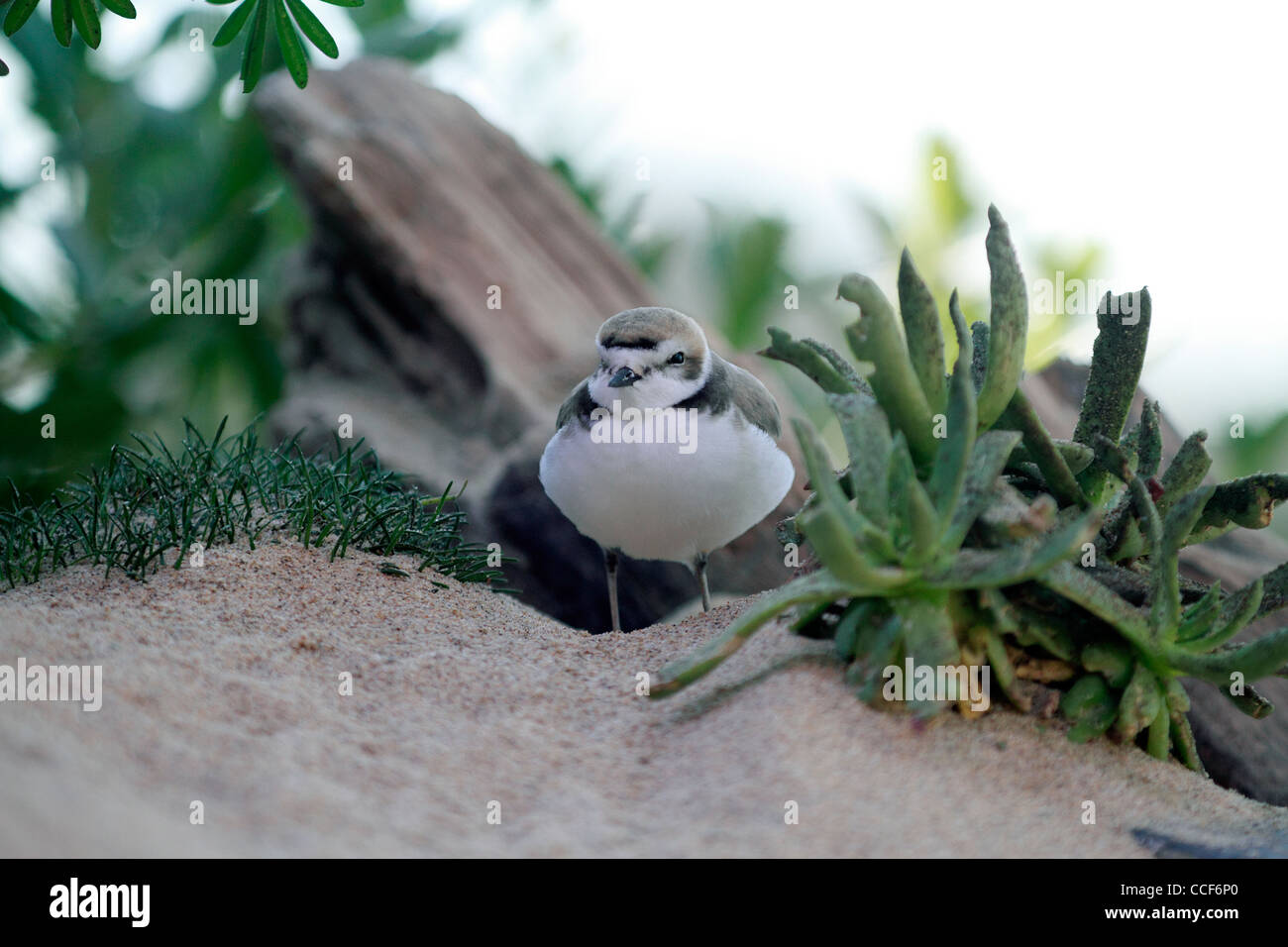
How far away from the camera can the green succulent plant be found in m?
2.56

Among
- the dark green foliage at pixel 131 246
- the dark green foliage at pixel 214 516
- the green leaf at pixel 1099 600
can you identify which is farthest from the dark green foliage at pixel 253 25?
the dark green foliage at pixel 131 246

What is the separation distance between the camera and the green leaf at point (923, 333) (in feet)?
9.77

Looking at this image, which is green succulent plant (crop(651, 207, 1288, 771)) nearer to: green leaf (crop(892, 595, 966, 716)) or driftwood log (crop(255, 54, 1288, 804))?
green leaf (crop(892, 595, 966, 716))

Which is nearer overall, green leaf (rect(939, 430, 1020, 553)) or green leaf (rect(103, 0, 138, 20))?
green leaf (rect(939, 430, 1020, 553))

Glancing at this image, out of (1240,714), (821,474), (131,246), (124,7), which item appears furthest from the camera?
(131,246)

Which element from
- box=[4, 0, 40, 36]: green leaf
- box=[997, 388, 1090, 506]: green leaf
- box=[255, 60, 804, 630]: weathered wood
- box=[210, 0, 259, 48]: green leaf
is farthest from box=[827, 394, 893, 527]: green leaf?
box=[255, 60, 804, 630]: weathered wood

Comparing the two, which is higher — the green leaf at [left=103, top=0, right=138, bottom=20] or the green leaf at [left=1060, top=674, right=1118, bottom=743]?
the green leaf at [left=103, top=0, right=138, bottom=20]

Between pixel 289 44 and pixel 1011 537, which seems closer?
pixel 1011 537

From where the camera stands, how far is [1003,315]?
9.53ft

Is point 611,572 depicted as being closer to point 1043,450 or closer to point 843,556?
point 1043,450

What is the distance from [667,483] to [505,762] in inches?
76.8

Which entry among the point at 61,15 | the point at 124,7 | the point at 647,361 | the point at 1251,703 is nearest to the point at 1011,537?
the point at 1251,703

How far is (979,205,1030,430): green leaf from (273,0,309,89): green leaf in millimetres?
2361

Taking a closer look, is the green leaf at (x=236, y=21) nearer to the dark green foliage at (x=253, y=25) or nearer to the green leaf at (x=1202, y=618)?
the dark green foliage at (x=253, y=25)
